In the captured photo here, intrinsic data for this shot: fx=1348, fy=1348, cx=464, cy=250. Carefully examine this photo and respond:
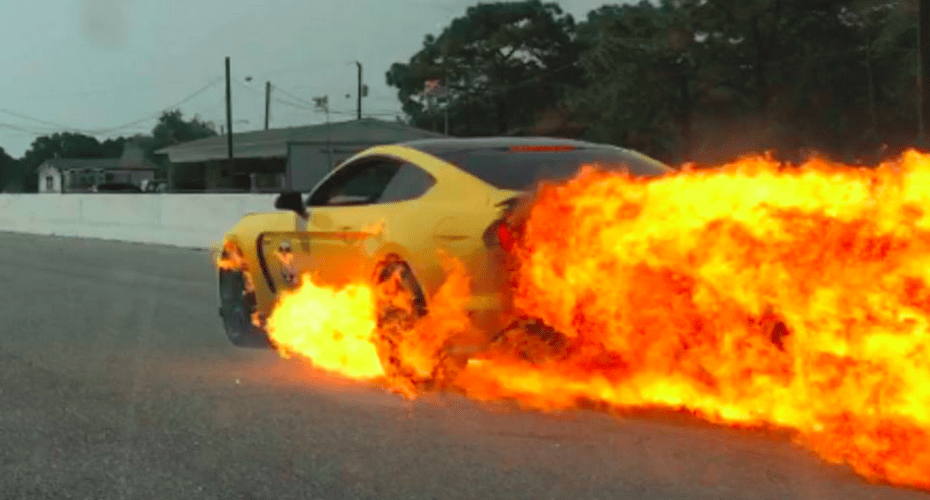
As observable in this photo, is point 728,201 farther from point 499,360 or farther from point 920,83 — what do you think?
point 920,83

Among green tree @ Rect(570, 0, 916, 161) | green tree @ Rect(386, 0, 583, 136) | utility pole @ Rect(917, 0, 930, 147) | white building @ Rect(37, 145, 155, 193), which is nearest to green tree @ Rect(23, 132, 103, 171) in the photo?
white building @ Rect(37, 145, 155, 193)

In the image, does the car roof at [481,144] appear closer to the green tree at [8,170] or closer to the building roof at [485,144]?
the building roof at [485,144]

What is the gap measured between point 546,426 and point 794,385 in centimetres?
134

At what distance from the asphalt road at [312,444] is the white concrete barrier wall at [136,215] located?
14.9 m

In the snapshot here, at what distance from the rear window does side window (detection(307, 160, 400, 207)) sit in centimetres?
52

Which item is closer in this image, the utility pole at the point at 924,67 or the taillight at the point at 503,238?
the taillight at the point at 503,238

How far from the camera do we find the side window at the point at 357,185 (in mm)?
8961

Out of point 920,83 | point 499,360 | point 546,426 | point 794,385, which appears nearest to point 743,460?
point 794,385

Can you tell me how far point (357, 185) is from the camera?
9.35 metres

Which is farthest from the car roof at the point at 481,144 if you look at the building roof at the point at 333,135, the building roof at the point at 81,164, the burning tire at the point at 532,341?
the building roof at the point at 81,164

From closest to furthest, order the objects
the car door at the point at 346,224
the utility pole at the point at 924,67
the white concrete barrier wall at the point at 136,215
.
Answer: the car door at the point at 346,224 < the white concrete barrier wall at the point at 136,215 < the utility pole at the point at 924,67

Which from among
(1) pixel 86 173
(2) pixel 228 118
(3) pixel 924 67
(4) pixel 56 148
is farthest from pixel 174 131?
(3) pixel 924 67

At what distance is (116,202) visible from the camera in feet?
109

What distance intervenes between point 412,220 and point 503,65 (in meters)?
85.4
